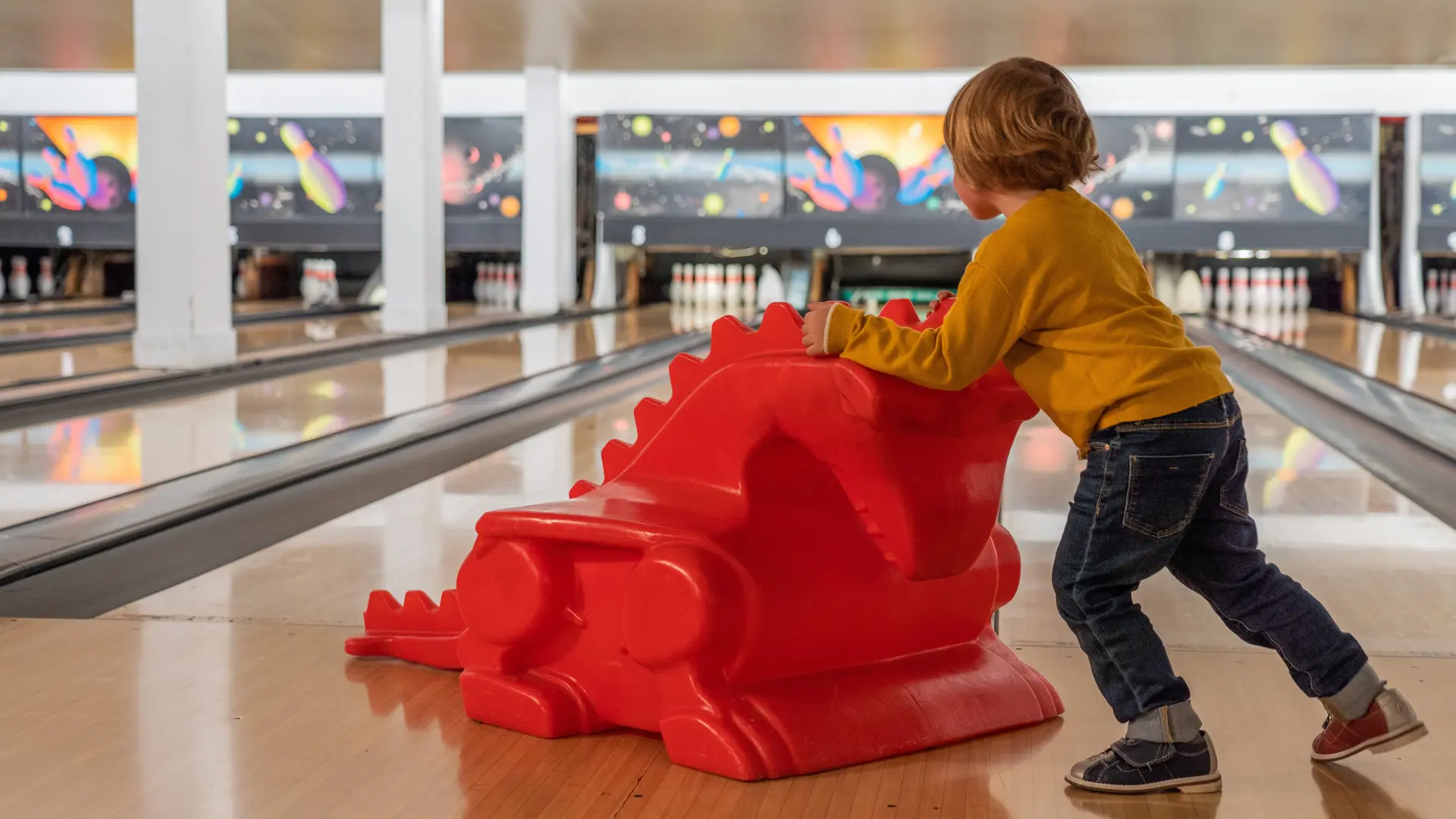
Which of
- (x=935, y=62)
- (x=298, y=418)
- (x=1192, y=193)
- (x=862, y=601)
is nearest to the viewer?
(x=862, y=601)

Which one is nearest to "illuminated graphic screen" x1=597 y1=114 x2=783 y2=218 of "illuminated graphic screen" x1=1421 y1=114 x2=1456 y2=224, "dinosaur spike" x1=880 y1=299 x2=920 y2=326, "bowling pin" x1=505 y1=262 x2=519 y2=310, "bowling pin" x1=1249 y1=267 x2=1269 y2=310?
"bowling pin" x1=505 y1=262 x2=519 y2=310

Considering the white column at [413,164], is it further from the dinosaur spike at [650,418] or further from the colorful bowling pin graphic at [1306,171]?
the dinosaur spike at [650,418]

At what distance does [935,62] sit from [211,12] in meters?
5.64

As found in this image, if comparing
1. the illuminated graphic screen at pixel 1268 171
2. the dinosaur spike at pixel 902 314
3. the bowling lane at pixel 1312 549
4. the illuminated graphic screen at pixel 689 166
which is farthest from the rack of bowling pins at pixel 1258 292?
the dinosaur spike at pixel 902 314

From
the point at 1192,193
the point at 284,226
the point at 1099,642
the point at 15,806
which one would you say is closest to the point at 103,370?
the point at 15,806

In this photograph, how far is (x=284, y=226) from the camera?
12.2 m

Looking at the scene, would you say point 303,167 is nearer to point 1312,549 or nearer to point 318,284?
point 318,284

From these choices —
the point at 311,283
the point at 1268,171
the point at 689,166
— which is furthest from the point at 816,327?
the point at 311,283

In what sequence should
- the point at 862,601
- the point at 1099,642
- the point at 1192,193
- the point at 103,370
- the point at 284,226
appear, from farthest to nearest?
the point at 284,226
the point at 1192,193
the point at 103,370
the point at 862,601
the point at 1099,642

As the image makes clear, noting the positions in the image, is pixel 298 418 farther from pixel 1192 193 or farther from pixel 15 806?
pixel 1192 193

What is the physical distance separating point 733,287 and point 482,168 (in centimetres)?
223

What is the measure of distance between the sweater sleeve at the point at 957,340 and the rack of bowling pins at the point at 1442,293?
35.6ft

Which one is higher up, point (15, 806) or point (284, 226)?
point (284, 226)

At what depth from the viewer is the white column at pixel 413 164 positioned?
8.70 metres
